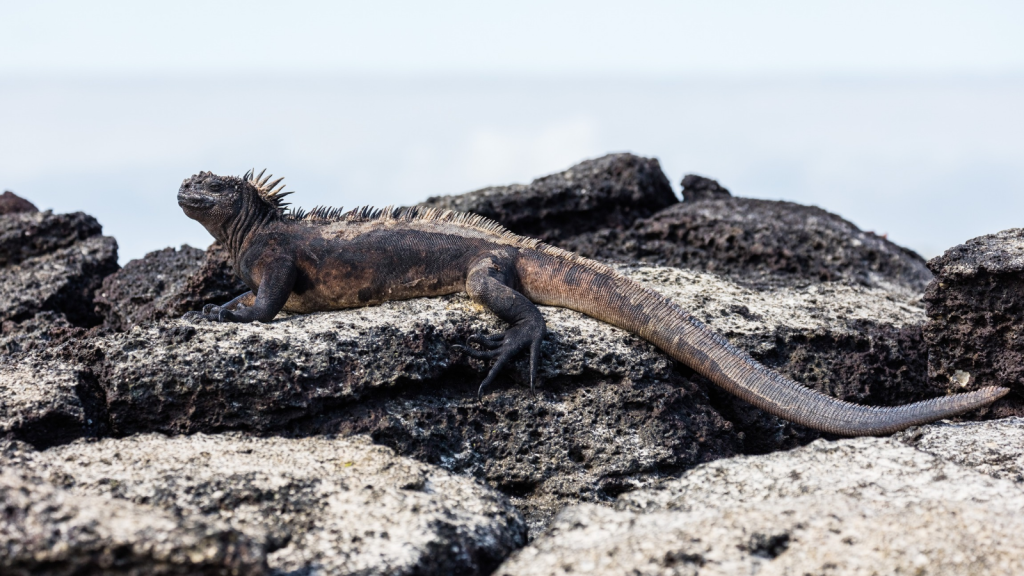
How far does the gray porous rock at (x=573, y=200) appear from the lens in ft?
20.5

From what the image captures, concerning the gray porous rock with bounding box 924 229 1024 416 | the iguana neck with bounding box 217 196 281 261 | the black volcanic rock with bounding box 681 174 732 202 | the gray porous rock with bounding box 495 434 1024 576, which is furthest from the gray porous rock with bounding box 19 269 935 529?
the black volcanic rock with bounding box 681 174 732 202

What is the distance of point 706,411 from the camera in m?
3.89

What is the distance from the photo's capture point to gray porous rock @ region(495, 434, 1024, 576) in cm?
240

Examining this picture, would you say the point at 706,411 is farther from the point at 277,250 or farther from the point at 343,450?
the point at 277,250

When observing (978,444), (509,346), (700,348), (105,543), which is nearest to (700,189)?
(700,348)

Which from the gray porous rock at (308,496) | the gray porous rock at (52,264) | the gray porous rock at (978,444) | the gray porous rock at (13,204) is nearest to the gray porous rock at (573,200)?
the gray porous rock at (52,264)

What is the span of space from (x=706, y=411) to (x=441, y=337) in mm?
1210

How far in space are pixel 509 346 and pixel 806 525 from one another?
1.57m

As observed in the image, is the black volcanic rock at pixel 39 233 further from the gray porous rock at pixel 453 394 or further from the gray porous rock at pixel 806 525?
the gray porous rock at pixel 806 525

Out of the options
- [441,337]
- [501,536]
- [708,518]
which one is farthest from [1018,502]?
[441,337]

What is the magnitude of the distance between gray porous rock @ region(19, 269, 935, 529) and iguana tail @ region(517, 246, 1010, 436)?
10 centimetres

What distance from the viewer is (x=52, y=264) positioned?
20.4 ft

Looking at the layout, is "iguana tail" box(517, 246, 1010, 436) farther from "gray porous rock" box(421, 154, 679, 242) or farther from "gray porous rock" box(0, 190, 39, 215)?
"gray porous rock" box(0, 190, 39, 215)

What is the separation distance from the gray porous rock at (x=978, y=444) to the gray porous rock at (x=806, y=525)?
24 cm
